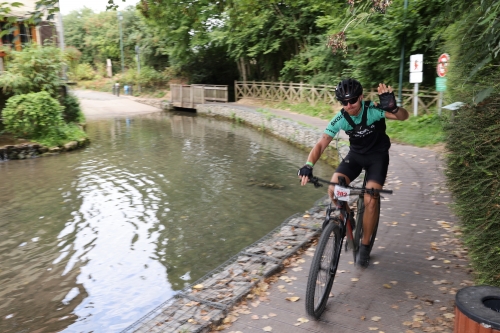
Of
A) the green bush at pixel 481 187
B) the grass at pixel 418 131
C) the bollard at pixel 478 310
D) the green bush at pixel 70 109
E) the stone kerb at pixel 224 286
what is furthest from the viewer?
the green bush at pixel 70 109

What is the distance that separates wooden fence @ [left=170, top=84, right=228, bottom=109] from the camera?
105ft

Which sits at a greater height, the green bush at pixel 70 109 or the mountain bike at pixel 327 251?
the green bush at pixel 70 109

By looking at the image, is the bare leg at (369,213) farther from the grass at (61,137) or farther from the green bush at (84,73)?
the green bush at (84,73)

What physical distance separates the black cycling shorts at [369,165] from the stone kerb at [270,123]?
1145cm

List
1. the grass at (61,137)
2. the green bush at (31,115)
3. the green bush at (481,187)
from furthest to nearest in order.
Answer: the grass at (61,137) < the green bush at (31,115) < the green bush at (481,187)

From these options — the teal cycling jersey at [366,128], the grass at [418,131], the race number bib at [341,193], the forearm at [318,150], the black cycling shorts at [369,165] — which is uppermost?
the teal cycling jersey at [366,128]

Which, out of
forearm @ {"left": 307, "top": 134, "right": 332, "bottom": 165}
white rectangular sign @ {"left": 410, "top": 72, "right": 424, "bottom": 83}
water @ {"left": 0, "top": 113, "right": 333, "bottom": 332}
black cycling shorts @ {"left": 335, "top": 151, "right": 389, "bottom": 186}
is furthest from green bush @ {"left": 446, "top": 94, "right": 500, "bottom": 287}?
white rectangular sign @ {"left": 410, "top": 72, "right": 424, "bottom": 83}

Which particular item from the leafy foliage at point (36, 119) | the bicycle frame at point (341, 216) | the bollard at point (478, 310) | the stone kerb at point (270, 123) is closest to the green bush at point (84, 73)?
the stone kerb at point (270, 123)

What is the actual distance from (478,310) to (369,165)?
2.33 meters

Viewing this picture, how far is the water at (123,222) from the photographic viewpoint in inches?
231

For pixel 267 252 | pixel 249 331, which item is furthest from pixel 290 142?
pixel 249 331

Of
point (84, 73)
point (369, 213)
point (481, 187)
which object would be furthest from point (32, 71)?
point (84, 73)

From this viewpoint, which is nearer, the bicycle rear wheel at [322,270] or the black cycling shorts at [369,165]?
the bicycle rear wheel at [322,270]

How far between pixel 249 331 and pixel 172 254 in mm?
3537
